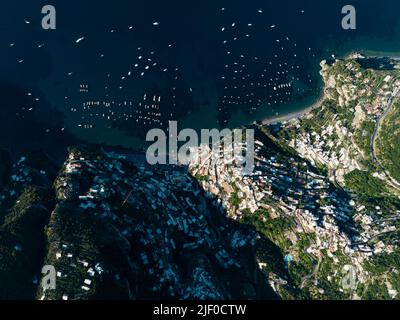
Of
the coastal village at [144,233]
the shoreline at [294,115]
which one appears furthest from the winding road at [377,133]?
the coastal village at [144,233]

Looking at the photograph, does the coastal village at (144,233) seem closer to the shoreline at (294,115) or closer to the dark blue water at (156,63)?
the dark blue water at (156,63)

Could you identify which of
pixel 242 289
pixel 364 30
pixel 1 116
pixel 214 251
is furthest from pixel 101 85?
pixel 364 30

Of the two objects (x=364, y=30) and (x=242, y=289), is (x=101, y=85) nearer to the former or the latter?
(x=242, y=289)

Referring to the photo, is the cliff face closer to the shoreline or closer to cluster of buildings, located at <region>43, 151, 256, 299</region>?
cluster of buildings, located at <region>43, 151, 256, 299</region>

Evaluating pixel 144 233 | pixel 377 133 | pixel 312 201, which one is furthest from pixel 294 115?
pixel 144 233

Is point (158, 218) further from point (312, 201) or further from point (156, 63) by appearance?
point (156, 63)
